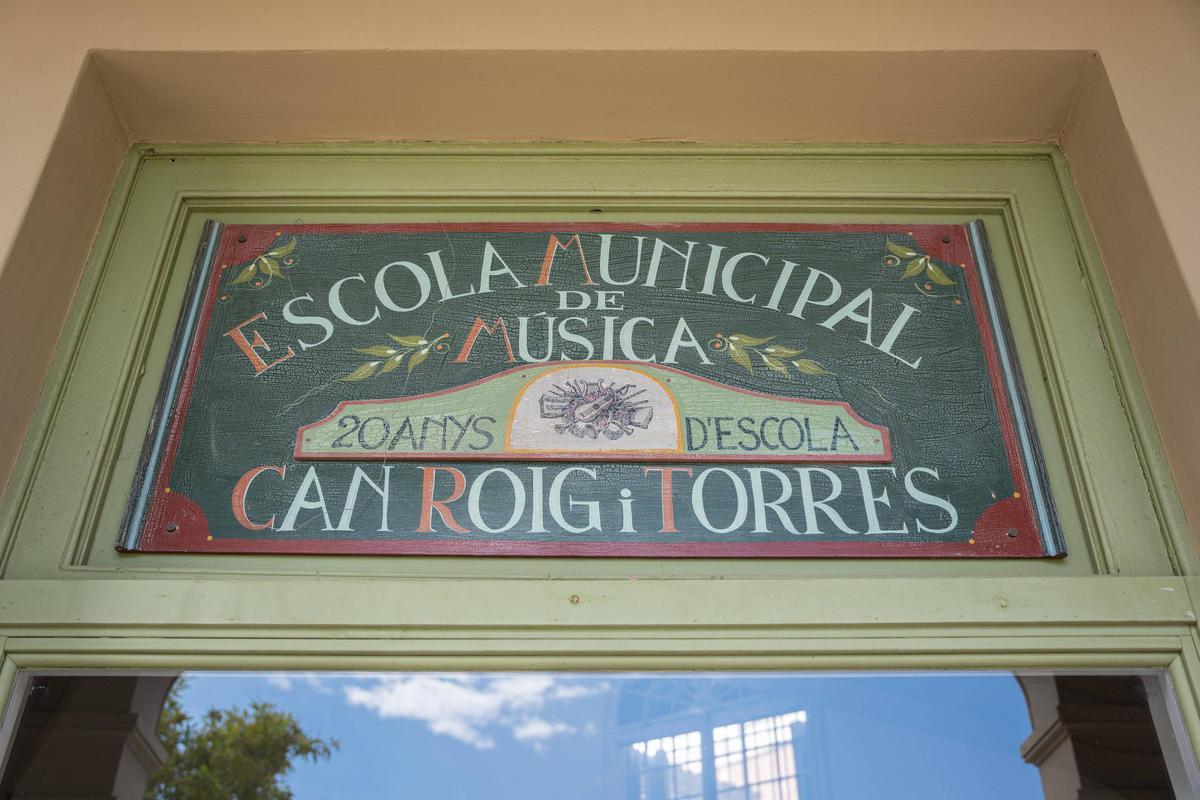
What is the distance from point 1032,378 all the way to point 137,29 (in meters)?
2.33

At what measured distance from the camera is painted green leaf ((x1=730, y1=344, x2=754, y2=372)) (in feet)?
9.04

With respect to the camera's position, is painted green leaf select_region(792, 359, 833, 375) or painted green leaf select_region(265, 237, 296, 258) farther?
painted green leaf select_region(265, 237, 296, 258)

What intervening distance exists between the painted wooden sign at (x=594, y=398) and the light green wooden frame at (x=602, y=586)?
60mm

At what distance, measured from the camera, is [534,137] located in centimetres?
318

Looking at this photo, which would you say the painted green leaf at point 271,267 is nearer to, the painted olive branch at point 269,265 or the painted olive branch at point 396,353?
the painted olive branch at point 269,265

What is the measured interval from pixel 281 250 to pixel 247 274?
0.11 m

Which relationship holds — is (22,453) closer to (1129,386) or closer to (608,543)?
(608,543)

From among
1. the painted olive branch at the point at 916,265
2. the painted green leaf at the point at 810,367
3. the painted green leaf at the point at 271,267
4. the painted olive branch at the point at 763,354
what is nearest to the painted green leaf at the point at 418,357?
the painted green leaf at the point at 271,267

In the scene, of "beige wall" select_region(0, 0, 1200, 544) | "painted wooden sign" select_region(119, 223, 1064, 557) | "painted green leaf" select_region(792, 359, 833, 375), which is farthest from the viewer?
"beige wall" select_region(0, 0, 1200, 544)

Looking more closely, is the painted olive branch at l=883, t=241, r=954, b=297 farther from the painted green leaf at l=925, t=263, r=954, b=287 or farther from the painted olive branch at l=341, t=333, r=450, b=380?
the painted olive branch at l=341, t=333, r=450, b=380

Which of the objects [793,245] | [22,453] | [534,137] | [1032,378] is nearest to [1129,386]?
[1032,378]

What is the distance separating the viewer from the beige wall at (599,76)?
2875 millimetres

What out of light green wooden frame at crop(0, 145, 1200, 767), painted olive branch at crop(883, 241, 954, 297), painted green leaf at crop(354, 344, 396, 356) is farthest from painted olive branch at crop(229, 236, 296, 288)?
painted olive branch at crop(883, 241, 954, 297)

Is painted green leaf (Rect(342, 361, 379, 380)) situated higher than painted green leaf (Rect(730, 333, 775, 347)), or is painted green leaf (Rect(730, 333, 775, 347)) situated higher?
painted green leaf (Rect(730, 333, 775, 347))
